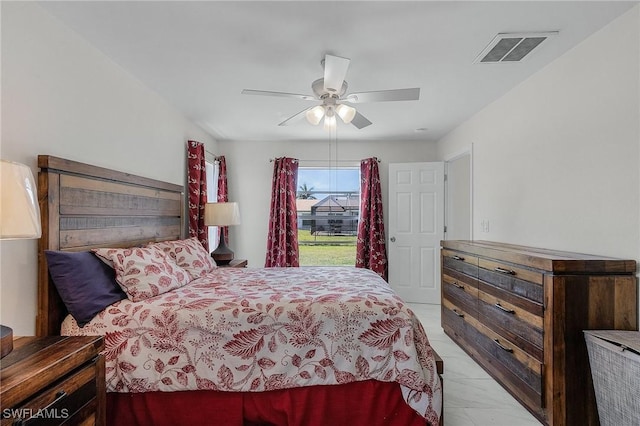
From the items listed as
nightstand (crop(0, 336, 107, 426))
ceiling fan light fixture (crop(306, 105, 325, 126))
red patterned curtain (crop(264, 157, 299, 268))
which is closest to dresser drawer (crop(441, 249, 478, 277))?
ceiling fan light fixture (crop(306, 105, 325, 126))

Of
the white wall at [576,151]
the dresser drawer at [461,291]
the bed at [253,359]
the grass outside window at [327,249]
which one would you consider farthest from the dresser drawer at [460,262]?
the grass outside window at [327,249]

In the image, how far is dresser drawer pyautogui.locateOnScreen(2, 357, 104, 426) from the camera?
1.08 m

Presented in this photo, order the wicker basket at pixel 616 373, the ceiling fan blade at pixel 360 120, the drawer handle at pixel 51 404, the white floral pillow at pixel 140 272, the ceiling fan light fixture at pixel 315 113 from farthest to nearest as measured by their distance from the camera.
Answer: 1. the ceiling fan blade at pixel 360 120
2. the ceiling fan light fixture at pixel 315 113
3. the white floral pillow at pixel 140 272
4. the wicker basket at pixel 616 373
5. the drawer handle at pixel 51 404

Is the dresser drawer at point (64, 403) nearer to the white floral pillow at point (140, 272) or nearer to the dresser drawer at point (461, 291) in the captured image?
the white floral pillow at point (140, 272)

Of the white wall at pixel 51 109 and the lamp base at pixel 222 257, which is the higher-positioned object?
the white wall at pixel 51 109

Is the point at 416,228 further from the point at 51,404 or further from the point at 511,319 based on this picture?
the point at 51,404

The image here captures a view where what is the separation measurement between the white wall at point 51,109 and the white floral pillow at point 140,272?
0.39 m

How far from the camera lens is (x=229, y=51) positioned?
2289mm

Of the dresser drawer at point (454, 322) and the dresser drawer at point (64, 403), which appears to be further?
the dresser drawer at point (454, 322)

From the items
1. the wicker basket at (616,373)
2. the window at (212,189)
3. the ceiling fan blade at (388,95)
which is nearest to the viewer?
the wicker basket at (616,373)

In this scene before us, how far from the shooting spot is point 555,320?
1.88 metres

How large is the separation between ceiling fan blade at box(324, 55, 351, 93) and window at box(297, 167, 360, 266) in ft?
9.45

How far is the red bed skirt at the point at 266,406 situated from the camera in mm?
1811

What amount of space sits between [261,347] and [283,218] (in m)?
3.15
